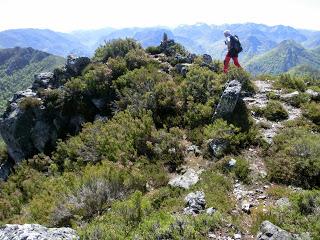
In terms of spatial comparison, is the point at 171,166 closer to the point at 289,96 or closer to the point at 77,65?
the point at 289,96

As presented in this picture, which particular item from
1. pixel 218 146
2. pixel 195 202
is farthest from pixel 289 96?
pixel 195 202

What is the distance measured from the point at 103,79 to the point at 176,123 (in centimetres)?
883

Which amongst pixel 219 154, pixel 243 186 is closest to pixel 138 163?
pixel 219 154

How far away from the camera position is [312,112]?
17.8 m

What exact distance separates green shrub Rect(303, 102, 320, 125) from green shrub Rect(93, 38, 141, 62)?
640 inches

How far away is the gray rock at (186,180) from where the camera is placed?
12645 mm

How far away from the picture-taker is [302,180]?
1240 cm

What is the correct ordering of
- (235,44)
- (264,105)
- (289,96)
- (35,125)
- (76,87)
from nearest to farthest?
(264,105)
(289,96)
(235,44)
(76,87)
(35,125)

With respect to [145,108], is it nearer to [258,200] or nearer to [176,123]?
[176,123]

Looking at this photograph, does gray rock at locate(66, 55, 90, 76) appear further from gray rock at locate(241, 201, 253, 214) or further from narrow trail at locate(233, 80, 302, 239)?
gray rock at locate(241, 201, 253, 214)

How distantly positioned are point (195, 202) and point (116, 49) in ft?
71.8

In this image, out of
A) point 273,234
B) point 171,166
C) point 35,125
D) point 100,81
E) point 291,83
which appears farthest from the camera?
point 35,125

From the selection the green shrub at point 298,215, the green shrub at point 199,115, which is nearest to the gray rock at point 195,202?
the green shrub at point 298,215

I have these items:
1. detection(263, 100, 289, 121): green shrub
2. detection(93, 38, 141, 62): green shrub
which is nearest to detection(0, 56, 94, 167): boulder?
detection(93, 38, 141, 62): green shrub
